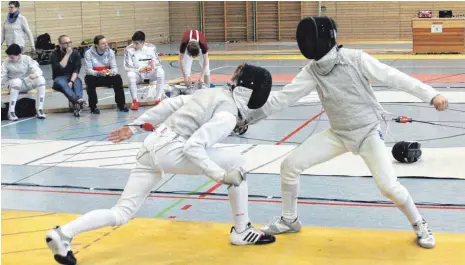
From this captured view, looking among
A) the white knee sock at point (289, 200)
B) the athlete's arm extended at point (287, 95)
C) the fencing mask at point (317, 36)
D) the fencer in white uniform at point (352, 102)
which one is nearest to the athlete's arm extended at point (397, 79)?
the fencer in white uniform at point (352, 102)

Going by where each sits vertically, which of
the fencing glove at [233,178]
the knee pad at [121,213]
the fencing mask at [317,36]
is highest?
the fencing mask at [317,36]

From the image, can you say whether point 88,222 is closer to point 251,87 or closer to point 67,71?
point 251,87

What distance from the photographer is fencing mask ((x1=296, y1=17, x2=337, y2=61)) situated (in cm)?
403

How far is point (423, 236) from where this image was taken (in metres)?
4.05

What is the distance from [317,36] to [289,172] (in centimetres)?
88

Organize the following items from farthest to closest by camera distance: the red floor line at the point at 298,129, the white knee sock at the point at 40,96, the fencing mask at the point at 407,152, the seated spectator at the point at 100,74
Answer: the seated spectator at the point at 100,74 < the white knee sock at the point at 40,96 < the red floor line at the point at 298,129 < the fencing mask at the point at 407,152

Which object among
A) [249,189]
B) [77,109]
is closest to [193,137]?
[249,189]

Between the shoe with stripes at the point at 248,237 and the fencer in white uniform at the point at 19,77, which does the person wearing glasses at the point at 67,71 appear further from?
the shoe with stripes at the point at 248,237

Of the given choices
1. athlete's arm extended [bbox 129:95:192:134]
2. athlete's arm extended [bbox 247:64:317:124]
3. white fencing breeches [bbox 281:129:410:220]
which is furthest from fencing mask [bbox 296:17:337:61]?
athlete's arm extended [bbox 129:95:192:134]

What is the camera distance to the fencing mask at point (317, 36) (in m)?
4.03

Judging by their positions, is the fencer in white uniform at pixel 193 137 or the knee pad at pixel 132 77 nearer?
the fencer in white uniform at pixel 193 137

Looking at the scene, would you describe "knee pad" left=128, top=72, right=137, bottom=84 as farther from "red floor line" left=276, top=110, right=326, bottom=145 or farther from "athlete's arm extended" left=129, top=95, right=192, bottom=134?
"athlete's arm extended" left=129, top=95, right=192, bottom=134

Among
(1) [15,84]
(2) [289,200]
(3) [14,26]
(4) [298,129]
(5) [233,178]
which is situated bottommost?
(4) [298,129]

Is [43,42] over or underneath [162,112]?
over
